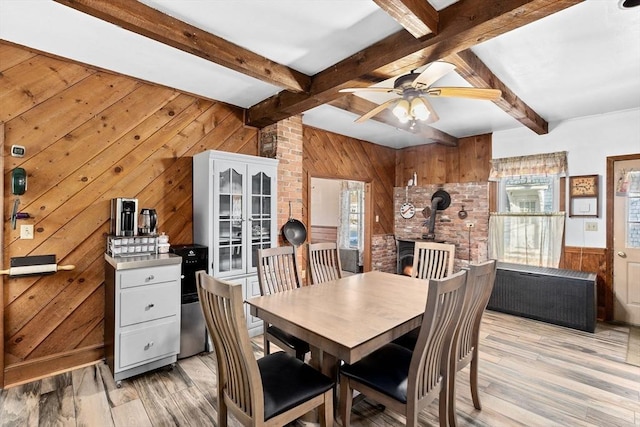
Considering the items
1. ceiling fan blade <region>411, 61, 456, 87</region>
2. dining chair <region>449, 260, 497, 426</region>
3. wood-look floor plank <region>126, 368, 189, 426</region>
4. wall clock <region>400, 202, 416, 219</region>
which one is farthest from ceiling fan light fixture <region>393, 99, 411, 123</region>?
wall clock <region>400, 202, 416, 219</region>

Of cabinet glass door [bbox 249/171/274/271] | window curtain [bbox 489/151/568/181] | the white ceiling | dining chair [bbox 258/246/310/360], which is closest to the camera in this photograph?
the white ceiling

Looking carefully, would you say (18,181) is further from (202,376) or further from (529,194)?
(529,194)

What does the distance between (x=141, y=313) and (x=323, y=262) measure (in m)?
1.64

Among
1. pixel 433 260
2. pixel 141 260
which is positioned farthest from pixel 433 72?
pixel 141 260


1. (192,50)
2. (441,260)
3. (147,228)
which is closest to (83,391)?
(147,228)

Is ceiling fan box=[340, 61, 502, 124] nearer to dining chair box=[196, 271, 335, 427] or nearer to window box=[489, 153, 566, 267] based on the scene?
dining chair box=[196, 271, 335, 427]

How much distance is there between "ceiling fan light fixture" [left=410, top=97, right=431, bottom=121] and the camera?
240cm

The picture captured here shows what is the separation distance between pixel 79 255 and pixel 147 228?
0.59 m

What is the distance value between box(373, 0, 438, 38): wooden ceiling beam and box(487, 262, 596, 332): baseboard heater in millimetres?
3533

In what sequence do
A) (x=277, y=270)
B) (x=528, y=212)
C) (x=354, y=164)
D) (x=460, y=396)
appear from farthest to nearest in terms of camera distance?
(x=354, y=164), (x=528, y=212), (x=277, y=270), (x=460, y=396)

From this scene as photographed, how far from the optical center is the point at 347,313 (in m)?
1.94

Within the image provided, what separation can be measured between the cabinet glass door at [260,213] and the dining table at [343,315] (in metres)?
1.20

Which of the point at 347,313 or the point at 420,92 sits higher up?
the point at 420,92

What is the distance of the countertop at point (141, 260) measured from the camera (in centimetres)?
248
